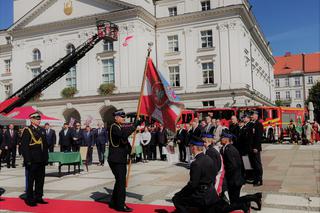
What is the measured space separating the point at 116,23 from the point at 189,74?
31.4 ft

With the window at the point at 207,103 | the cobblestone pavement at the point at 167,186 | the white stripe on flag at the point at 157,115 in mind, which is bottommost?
the cobblestone pavement at the point at 167,186

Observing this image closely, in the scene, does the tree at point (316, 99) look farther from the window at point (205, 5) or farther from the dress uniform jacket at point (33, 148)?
the dress uniform jacket at point (33, 148)

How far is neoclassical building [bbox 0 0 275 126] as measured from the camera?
4019cm

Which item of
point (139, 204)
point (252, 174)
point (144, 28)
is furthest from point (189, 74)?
point (139, 204)

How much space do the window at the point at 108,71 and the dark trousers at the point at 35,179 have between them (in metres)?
32.7

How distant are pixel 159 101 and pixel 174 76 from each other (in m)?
34.0

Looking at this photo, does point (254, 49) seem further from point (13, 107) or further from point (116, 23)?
point (13, 107)

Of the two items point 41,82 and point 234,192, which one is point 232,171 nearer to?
point 234,192

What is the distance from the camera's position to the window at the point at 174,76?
4300 centimetres

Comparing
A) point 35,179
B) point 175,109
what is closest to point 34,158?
point 35,179

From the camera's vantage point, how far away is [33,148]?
29.7 ft

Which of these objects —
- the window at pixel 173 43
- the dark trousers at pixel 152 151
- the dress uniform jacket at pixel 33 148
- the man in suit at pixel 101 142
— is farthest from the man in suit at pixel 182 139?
the window at pixel 173 43

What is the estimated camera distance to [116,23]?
1607 inches

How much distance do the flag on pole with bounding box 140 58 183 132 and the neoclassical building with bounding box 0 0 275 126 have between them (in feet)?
98.1
